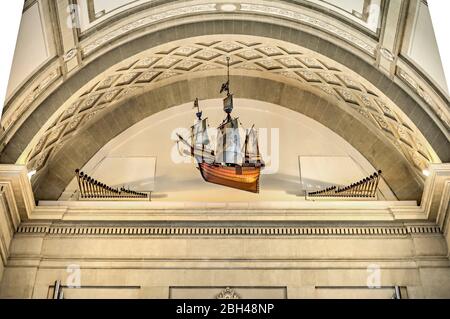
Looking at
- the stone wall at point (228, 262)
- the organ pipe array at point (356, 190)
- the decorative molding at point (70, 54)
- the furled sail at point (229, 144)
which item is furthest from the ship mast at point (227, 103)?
the decorative molding at point (70, 54)

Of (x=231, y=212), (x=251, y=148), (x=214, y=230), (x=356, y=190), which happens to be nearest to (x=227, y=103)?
(x=251, y=148)

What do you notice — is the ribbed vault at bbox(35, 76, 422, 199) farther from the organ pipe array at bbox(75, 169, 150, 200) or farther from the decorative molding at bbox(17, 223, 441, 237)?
the decorative molding at bbox(17, 223, 441, 237)

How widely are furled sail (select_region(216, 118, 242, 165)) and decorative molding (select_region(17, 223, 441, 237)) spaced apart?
1.33 metres

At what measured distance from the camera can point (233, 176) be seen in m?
11.2

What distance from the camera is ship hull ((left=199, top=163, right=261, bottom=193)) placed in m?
11.2

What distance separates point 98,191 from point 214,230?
2404 millimetres

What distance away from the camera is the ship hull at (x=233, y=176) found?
11.2m

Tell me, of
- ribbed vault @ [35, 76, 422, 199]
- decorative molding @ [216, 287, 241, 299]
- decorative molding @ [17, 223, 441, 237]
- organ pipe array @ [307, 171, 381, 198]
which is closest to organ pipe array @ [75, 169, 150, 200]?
ribbed vault @ [35, 76, 422, 199]

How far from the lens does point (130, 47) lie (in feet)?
36.8

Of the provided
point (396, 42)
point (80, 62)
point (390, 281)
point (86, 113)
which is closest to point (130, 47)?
point (80, 62)

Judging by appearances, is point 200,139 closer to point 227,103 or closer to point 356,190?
point 227,103

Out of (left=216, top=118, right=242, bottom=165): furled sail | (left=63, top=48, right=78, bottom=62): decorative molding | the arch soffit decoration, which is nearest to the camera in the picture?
(left=63, top=48, right=78, bottom=62): decorative molding

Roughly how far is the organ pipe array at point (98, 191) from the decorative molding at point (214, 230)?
682 millimetres
